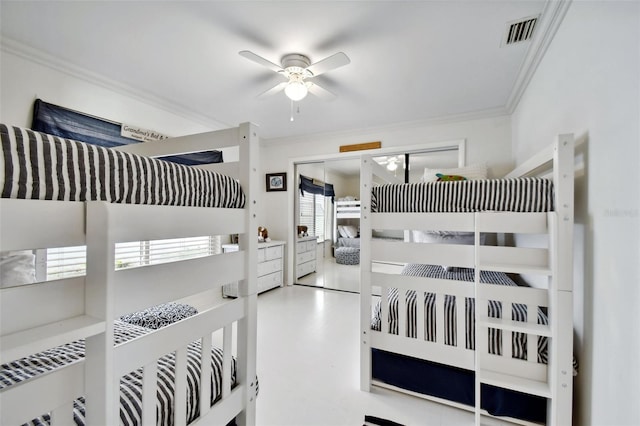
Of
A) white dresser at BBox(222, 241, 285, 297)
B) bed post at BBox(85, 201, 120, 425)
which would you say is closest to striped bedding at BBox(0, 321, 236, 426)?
bed post at BBox(85, 201, 120, 425)

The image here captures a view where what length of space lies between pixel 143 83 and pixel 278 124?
1628 mm

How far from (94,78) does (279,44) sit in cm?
174

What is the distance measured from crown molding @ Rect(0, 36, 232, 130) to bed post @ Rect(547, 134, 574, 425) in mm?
3358

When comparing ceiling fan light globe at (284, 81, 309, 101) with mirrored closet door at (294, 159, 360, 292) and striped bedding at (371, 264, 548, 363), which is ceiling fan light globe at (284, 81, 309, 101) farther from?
mirrored closet door at (294, 159, 360, 292)

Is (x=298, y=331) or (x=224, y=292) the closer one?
(x=298, y=331)

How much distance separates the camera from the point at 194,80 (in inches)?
97.5

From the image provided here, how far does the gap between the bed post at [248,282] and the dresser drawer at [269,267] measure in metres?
2.53

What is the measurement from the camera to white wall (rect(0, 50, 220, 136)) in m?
1.93

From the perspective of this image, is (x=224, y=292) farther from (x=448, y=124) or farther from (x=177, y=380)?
(x=448, y=124)

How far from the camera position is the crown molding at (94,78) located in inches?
A: 75.7

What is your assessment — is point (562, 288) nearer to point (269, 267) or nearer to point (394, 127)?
point (394, 127)

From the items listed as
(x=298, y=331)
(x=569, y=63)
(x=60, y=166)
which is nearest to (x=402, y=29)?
(x=569, y=63)

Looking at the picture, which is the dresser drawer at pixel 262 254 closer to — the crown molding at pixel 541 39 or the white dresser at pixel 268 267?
the white dresser at pixel 268 267

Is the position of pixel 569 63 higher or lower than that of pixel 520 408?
higher
